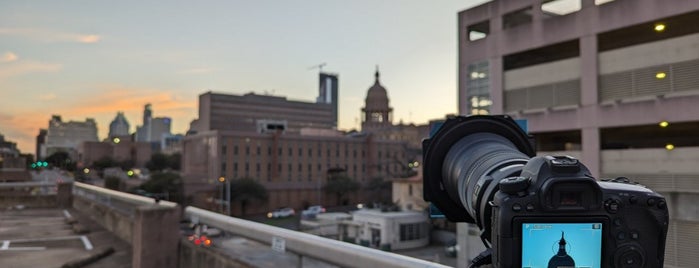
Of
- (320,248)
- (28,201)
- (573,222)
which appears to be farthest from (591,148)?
(573,222)

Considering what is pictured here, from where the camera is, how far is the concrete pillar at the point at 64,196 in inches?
599

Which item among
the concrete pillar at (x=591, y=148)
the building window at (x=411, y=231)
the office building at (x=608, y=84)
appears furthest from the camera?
the building window at (x=411, y=231)

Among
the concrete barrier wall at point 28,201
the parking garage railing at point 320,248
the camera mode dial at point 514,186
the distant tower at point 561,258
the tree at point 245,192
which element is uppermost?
the camera mode dial at point 514,186

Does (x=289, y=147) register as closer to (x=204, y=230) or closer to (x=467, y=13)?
(x=467, y=13)

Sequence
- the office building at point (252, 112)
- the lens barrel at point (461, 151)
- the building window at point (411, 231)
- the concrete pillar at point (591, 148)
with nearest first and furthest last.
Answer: the lens barrel at point (461, 151) → the concrete pillar at point (591, 148) → the building window at point (411, 231) → the office building at point (252, 112)

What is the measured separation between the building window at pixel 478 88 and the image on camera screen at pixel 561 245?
33.4 m

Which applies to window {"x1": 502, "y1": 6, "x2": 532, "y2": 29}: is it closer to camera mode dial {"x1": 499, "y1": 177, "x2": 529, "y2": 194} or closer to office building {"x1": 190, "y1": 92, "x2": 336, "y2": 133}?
camera mode dial {"x1": 499, "y1": 177, "x2": 529, "y2": 194}

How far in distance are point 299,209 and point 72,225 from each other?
250 ft

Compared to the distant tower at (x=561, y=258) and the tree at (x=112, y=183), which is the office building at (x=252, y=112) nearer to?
the tree at (x=112, y=183)

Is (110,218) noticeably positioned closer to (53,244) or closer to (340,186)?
(53,244)

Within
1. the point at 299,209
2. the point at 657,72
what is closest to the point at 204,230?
the point at 657,72

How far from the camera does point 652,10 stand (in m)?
24.3

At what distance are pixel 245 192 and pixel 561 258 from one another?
75.2 metres

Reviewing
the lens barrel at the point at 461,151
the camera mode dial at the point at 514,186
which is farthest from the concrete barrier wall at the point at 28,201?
the camera mode dial at the point at 514,186
